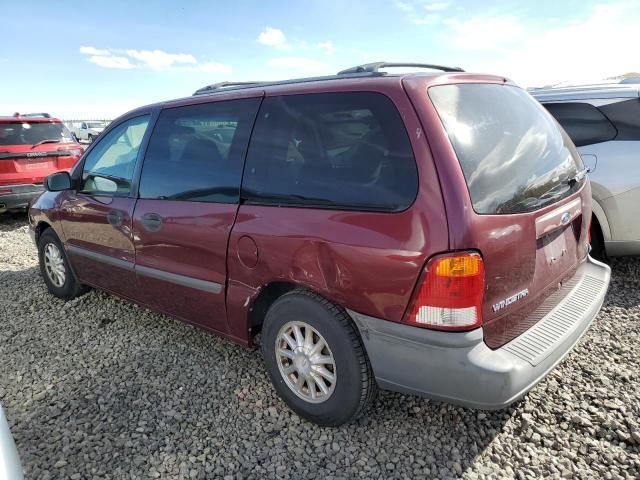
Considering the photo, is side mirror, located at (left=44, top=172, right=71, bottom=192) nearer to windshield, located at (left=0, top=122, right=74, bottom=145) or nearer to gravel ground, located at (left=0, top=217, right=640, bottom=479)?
gravel ground, located at (left=0, top=217, right=640, bottom=479)

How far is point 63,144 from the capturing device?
8.09 meters

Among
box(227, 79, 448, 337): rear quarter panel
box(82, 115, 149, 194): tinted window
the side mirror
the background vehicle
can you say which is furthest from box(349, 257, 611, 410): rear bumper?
the background vehicle

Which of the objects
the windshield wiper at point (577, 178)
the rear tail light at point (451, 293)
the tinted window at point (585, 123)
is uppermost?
the tinted window at point (585, 123)

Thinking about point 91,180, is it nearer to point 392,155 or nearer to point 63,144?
point 392,155

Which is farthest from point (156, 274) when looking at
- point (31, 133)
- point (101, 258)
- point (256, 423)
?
point (31, 133)

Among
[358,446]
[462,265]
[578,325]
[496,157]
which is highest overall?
[496,157]

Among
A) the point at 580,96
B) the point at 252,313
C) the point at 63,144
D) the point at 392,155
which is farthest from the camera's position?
the point at 63,144

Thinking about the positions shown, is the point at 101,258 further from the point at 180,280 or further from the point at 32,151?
the point at 32,151

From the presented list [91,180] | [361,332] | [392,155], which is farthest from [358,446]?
[91,180]

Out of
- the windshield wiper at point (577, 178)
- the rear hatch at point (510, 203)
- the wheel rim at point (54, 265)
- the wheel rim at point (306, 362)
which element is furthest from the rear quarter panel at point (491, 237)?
the wheel rim at point (54, 265)

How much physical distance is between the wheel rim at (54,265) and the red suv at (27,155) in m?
3.73

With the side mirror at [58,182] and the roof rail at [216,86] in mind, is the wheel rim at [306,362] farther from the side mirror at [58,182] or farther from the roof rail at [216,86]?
the side mirror at [58,182]

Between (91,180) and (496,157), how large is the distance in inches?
125

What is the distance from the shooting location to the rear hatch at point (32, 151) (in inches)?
289
